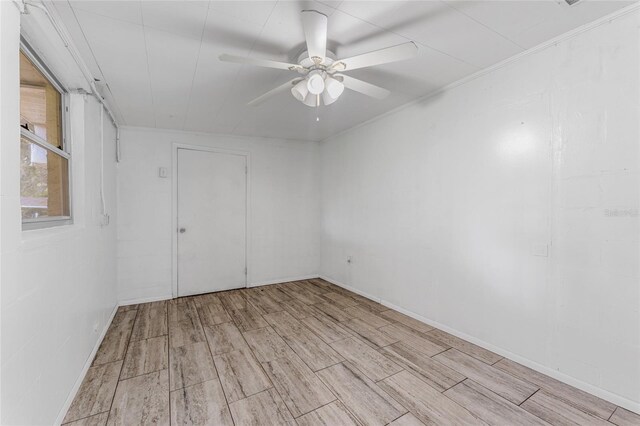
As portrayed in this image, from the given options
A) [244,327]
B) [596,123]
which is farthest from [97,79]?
[596,123]

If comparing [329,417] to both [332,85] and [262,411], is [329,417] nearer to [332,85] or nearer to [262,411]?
[262,411]

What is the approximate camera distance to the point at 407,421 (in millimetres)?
1604

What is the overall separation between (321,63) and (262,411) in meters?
2.23

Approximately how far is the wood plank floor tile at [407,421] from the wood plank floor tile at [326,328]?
3.27 feet

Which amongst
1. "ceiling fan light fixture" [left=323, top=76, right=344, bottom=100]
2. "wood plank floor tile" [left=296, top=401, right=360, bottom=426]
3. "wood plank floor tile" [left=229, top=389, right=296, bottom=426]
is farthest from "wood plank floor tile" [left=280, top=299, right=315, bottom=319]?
"ceiling fan light fixture" [left=323, top=76, right=344, bottom=100]

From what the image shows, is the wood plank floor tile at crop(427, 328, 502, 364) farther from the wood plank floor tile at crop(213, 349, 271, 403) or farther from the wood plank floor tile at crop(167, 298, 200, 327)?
the wood plank floor tile at crop(167, 298, 200, 327)

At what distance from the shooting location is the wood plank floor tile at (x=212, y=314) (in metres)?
3.00

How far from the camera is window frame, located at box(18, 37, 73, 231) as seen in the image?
4.84 ft

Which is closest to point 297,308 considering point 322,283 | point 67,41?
point 322,283

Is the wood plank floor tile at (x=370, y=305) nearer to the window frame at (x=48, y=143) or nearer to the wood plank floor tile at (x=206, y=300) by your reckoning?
the wood plank floor tile at (x=206, y=300)

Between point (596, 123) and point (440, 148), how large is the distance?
1.15 m

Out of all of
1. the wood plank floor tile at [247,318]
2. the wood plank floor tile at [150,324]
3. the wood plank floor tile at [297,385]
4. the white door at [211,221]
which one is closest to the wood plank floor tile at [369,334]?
the wood plank floor tile at [297,385]

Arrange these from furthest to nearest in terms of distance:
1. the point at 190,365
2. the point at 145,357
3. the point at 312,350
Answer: the point at 312,350, the point at 145,357, the point at 190,365

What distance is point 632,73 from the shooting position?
5.42 feet
